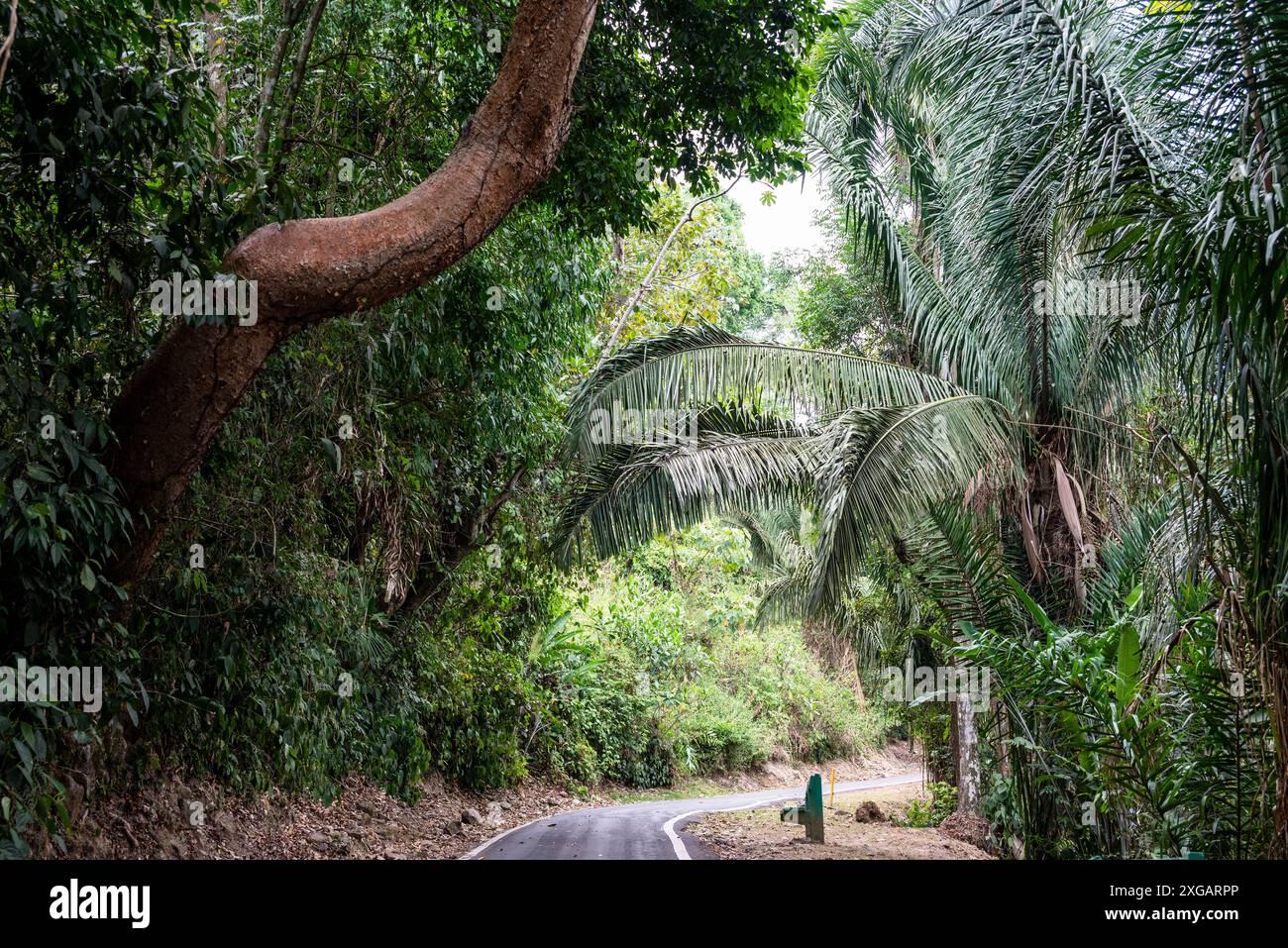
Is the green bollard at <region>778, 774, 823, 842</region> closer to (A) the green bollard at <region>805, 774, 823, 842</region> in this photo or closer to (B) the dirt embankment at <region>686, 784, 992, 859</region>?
(A) the green bollard at <region>805, 774, 823, 842</region>

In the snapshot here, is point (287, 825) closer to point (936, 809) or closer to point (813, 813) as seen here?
point (813, 813)

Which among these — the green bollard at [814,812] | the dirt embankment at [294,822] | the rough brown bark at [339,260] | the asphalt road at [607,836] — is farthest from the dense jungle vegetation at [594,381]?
the green bollard at [814,812]

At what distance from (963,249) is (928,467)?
3211 mm

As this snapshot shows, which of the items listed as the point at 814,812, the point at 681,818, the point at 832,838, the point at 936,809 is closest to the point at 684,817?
the point at 681,818

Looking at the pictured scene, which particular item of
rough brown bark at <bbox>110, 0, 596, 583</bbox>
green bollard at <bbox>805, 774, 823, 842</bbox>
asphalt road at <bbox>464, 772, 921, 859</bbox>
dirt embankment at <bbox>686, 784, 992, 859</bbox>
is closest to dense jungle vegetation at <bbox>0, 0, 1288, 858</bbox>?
rough brown bark at <bbox>110, 0, 596, 583</bbox>

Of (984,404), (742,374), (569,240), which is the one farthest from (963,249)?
(569,240)

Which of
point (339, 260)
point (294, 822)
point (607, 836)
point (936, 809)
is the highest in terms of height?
point (339, 260)

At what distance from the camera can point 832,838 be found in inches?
485

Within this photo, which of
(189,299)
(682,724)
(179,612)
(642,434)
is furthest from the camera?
(682,724)

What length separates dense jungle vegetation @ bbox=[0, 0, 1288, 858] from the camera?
4.62 m

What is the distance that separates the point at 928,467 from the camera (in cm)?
845

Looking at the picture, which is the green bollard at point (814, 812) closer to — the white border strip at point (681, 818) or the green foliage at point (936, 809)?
the white border strip at point (681, 818)

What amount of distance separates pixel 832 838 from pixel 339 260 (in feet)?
34.7
